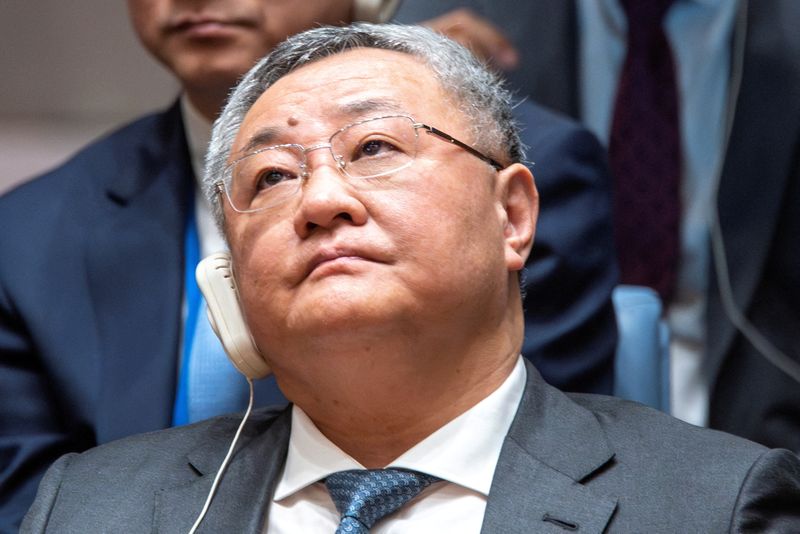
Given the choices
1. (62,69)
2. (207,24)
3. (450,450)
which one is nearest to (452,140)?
(450,450)

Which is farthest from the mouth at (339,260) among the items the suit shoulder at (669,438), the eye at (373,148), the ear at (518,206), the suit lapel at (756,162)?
the suit lapel at (756,162)

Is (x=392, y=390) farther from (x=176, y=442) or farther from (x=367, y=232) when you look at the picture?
(x=176, y=442)

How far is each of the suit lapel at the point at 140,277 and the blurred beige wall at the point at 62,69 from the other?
0.72 m

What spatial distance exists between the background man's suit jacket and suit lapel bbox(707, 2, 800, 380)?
0.40m

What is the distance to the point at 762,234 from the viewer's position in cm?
246

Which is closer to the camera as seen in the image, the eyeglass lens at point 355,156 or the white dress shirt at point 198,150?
the eyeglass lens at point 355,156

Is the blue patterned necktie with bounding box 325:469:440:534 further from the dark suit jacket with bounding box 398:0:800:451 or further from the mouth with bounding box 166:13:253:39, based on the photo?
the dark suit jacket with bounding box 398:0:800:451

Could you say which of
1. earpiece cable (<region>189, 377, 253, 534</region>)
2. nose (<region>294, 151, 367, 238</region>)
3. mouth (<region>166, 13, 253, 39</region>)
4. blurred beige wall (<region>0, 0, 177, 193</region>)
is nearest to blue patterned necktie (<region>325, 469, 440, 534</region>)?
earpiece cable (<region>189, 377, 253, 534</region>)

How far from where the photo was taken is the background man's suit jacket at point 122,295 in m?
1.97

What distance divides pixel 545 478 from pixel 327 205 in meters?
0.39

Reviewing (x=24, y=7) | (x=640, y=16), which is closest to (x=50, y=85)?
→ (x=24, y=7)

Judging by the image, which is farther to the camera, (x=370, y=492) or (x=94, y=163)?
(x=94, y=163)

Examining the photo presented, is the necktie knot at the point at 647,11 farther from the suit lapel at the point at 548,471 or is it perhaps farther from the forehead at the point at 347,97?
the suit lapel at the point at 548,471

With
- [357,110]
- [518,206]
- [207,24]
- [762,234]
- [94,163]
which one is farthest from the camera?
[762,234]
